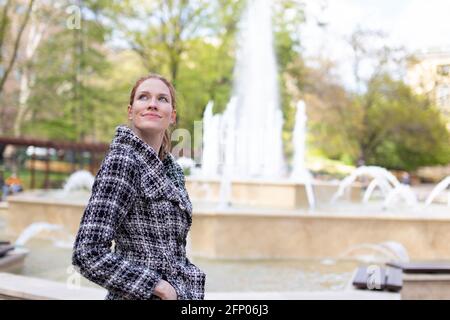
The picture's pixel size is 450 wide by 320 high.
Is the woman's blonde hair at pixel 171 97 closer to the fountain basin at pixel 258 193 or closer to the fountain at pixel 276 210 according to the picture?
the fountain at pixel 276 210

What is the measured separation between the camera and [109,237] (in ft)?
5.00

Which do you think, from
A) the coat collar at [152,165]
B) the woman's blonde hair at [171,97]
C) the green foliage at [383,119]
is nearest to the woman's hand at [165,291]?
the coat collar at [152,165]

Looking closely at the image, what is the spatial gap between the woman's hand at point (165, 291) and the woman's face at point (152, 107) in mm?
474

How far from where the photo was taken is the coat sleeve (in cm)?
152

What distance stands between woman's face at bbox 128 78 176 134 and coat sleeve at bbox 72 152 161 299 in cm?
17

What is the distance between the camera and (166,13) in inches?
1005

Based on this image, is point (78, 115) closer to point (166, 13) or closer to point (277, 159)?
point (166, 13)

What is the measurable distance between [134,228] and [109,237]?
0.37ft

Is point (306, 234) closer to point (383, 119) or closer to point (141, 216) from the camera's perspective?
point (141, 216)

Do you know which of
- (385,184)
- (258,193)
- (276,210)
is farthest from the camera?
(385,184)

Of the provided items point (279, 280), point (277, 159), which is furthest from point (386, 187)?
point (279, 280)

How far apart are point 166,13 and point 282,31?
626cm

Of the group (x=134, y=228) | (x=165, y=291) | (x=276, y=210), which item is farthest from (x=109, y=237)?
(x=276, y=210)
